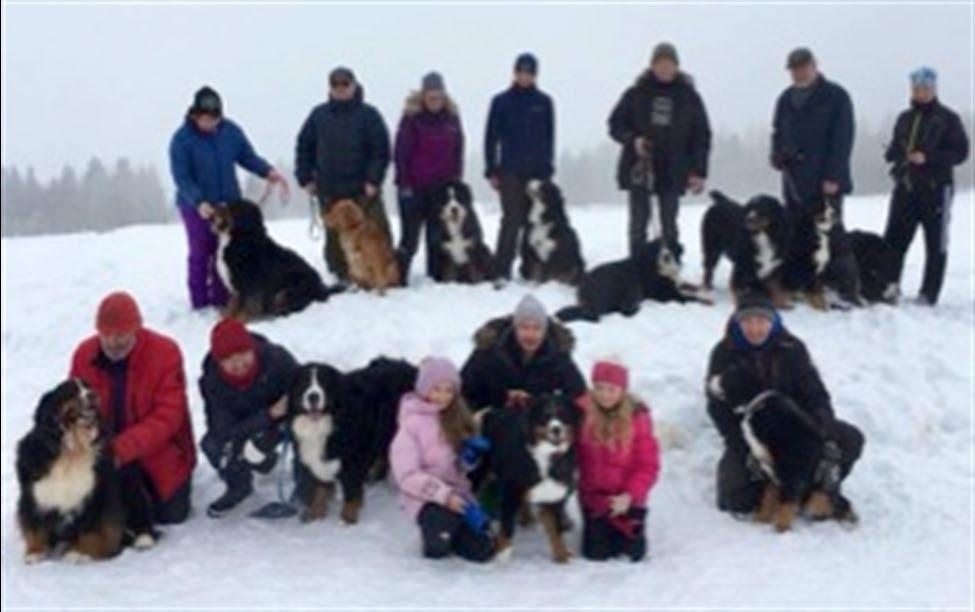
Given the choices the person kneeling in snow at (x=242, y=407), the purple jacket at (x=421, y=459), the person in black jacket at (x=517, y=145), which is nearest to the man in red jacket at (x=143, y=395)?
the person kneeling in snow at (x=242, y=407)

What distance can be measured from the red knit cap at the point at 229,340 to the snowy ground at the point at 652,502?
3.06 ft

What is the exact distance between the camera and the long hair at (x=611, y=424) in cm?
593

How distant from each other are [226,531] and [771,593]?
2.87 meters

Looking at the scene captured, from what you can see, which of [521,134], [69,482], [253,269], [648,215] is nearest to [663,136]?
[648,215]

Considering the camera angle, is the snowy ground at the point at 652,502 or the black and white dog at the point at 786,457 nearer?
the snowy ground at the point at 652,502

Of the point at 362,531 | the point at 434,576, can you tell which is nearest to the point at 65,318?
the point at 362,531

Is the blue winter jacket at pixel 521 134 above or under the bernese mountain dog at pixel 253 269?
above

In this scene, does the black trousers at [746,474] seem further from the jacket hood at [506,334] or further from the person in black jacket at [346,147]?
the person in black jacket at [346,147]

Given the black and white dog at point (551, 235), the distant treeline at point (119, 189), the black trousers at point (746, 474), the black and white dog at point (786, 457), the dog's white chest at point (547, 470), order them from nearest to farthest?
the dog's white chest at point (547, 470), the black and white dog at point (786, 457), the black trousers at point (746, 474), the black and white dog at point (551, 235), the distant treeline at point (119, 189)

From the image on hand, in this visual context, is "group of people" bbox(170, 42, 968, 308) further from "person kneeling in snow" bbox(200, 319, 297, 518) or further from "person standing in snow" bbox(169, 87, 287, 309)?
"person kneeling in snow" bbox(200, 319, 297, 518)

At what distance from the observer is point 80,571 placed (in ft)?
18.6

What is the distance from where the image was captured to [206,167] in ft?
28.6

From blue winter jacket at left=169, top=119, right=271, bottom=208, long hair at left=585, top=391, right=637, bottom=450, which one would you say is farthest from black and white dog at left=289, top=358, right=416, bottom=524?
blue winter jacket at left=169, top=119, right=271, bottom=208

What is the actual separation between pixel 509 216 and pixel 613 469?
3808mm
